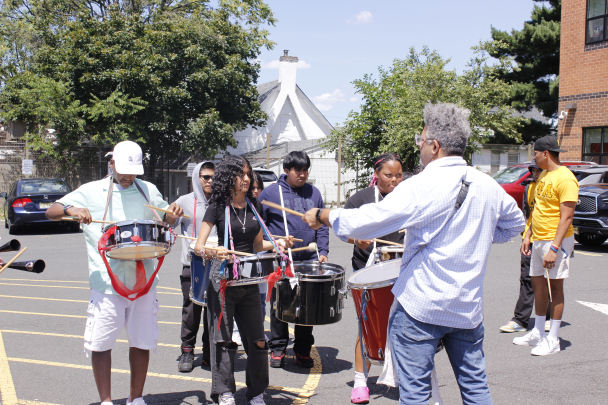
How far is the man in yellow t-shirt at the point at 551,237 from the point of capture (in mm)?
5270

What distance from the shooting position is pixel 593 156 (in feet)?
66.1

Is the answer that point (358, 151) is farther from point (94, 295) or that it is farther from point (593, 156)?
point (94, 295)

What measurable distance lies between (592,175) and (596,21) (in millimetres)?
8778

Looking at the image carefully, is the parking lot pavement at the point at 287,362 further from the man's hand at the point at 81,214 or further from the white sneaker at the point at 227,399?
the man's hand at the point at 81,214

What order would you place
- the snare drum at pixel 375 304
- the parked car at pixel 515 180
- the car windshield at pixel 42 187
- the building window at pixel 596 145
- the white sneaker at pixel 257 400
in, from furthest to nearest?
1. the building window at pixel 596 145
2. the parked car at pixel 515 180
3. the car windshield at pixel 42 187
4. the white sneaker at pixel 257 400
5. the snare drum at pixel 375 304

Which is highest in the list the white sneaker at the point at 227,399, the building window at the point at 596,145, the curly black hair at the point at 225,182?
the building window at the point at 596,145

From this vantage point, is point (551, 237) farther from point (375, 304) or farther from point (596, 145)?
point (596, 145)

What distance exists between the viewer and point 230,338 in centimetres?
402

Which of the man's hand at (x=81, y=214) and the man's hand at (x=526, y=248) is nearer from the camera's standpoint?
the man's hand at (x=81, y=214)

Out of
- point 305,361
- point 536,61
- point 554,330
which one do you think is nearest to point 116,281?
point 305,361

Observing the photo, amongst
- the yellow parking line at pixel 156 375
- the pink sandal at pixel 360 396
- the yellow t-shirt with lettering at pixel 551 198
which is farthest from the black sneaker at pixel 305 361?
the yellow t-shirt with lettering at pixel 551 198

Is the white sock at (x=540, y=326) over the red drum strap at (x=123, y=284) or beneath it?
beneath

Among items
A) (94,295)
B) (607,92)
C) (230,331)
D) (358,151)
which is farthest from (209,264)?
(607,92)

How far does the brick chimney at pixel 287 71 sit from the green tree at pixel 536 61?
12.9 meters
